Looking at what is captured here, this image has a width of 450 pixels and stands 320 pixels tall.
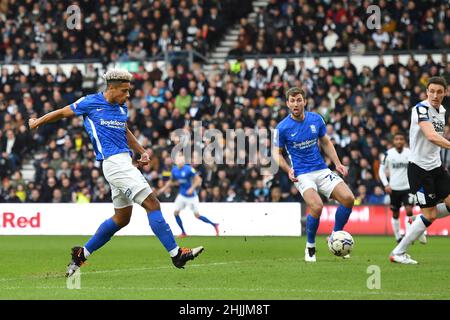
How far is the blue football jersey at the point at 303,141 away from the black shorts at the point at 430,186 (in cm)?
175

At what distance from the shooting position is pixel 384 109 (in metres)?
25.4

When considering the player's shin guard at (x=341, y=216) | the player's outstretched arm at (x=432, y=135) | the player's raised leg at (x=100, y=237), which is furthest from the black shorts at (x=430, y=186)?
the player's raised leg at (x=100, y=237)

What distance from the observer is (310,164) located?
14.0 m

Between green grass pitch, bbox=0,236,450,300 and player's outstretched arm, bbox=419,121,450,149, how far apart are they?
1611 millimetres

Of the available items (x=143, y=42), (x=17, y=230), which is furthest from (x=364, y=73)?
(x=17, y=230)

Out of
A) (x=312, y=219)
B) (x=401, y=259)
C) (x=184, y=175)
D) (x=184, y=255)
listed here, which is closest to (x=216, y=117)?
(x=184, y=175)

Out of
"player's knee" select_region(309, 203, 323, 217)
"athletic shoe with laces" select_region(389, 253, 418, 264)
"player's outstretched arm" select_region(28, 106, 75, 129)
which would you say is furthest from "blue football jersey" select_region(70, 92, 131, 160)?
"athletic shoe with laces" select_region(389, 253, 418, 264)

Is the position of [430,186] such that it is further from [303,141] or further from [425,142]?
[303,141]

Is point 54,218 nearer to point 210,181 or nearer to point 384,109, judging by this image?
point 210,181

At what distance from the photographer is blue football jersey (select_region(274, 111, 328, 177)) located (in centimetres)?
1399

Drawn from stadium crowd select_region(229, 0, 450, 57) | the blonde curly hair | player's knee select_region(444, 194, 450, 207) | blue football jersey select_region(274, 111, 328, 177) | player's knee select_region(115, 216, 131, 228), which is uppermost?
stadium crowd select_region(229, 0, 450, 57)

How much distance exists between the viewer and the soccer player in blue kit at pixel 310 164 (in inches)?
542

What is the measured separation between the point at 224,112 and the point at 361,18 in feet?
16.8

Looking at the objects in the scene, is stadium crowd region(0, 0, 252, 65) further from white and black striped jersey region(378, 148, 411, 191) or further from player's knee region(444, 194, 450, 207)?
player's knee region(444, 194, 450, 207)
